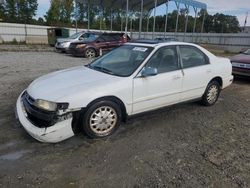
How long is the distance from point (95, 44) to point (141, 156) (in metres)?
12.7

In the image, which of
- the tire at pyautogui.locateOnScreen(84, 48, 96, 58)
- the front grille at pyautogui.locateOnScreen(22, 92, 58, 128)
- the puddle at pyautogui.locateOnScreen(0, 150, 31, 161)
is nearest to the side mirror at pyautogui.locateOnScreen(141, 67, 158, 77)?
the front grille at pyautogui.locateOnScreen(22, 92, 58, 128)

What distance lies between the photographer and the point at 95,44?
Answer: 14898 mm

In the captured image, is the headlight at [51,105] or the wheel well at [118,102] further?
the wheel well at [118,102]

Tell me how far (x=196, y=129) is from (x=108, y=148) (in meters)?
1.76

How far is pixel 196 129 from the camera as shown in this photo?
→ 4.12 m

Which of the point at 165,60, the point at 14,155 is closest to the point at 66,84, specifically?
the point at 14,155

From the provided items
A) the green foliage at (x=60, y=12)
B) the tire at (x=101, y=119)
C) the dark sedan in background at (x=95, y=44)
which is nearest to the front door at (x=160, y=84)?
the tire at (x=101, y=119)

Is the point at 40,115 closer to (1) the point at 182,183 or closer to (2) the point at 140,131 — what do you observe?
(2) the point at 140,131

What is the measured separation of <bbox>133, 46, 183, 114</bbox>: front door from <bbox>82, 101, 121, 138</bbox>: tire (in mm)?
406

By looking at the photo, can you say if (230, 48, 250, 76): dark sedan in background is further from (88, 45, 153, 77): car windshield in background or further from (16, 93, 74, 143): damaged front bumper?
(16, 93, 74, 143): damaged front bumper

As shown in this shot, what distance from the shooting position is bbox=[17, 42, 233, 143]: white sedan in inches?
125

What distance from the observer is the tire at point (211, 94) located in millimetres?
5108

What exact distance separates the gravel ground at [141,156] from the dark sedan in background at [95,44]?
406 inches

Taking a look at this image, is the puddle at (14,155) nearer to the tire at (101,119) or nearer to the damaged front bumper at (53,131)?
the damaged front bumper at (53,131)
